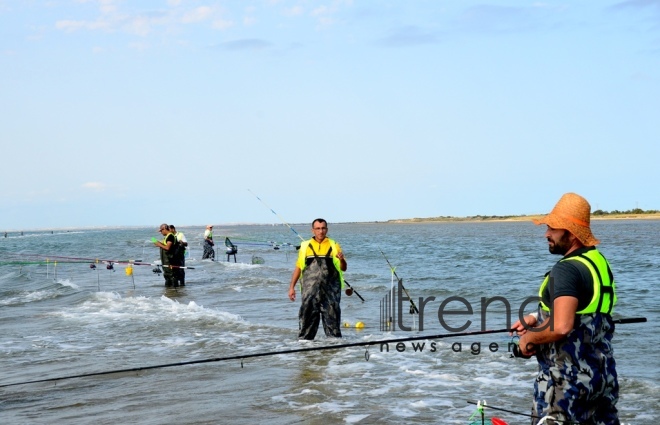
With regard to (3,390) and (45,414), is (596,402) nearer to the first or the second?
(45,414)

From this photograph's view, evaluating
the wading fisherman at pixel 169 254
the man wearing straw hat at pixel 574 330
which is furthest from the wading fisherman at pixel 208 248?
the man wearing straw hat at pixel 574 330

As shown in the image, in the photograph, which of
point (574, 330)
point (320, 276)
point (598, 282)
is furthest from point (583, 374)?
point (320, 276)

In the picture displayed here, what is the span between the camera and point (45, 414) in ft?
23.9

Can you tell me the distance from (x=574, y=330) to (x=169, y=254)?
17.8m

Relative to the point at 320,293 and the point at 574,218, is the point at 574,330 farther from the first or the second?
the point at 320,293

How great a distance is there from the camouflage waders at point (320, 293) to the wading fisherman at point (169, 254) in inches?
419

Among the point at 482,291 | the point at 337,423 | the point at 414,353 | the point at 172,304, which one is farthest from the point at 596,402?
the point at 482,291

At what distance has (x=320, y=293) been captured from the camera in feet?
33.7

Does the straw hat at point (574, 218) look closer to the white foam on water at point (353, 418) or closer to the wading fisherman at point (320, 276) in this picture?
the white foam on water at point (353, 418)

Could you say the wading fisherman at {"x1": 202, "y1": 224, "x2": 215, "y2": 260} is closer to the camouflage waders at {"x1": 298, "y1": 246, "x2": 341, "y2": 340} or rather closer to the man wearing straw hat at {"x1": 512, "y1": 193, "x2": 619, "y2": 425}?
the camouflage waders at {"x1": 298, "y1": 246, "x2": 341, "y2": 340}

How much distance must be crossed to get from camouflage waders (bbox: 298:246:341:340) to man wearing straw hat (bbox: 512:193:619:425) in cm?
613

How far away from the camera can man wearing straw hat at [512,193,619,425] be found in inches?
155

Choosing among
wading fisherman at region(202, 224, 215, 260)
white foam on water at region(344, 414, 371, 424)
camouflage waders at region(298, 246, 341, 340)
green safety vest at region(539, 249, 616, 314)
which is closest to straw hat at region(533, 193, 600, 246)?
green safety vest at region(539, 249, 616, 314)

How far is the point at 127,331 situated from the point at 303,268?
421 cm
